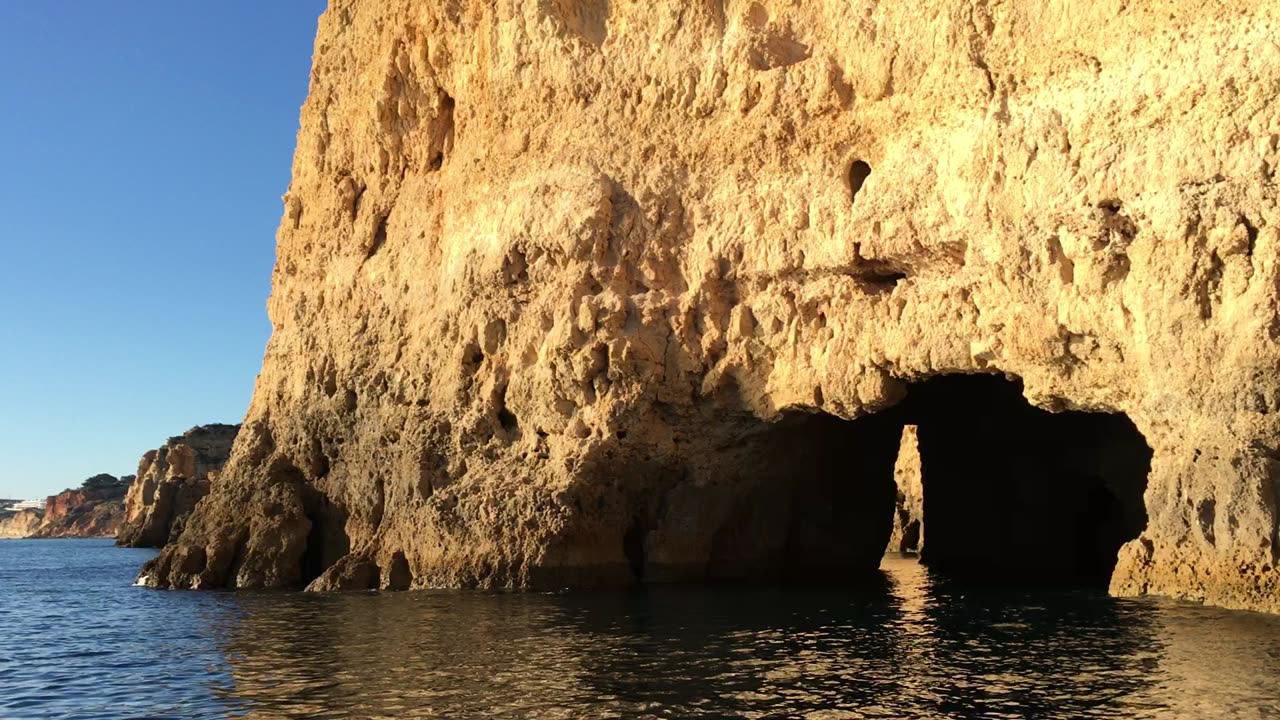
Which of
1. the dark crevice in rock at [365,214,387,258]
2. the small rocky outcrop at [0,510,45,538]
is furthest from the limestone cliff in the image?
the small rocky outcrop at [0,510,45,538]

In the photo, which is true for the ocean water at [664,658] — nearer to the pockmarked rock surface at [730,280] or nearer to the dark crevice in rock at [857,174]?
the pockmarked rock surface at [730,280]

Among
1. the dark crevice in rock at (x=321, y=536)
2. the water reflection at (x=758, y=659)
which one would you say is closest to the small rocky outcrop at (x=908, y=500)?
the dark crevice in rock at (x=321, y=536)

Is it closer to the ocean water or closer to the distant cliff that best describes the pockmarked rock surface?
the ocean water

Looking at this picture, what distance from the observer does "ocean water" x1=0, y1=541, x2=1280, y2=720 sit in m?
8.83

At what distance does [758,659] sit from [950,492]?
15.1 metres

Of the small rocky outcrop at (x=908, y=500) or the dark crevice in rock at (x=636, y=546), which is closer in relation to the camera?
the dark crevice in rock at (x=636, y=546)

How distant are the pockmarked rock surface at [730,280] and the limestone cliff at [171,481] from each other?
32.2 m

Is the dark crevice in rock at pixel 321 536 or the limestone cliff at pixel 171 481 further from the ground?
the limestone cliff at pixel 171 481

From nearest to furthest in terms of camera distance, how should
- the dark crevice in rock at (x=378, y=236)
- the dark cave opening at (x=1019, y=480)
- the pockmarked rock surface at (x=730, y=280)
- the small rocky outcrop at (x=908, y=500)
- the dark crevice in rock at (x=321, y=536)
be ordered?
the pockmarked rock surface at (x=730, y=280), the dark cave opening at (x=1019, y=480), the dark crevice in rock at (x=321, y=536), the dark crevice in rock at (x=378, y=236), the small rocky outcrop at (x=908, y=500)

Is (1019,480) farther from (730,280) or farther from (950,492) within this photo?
(730,280)

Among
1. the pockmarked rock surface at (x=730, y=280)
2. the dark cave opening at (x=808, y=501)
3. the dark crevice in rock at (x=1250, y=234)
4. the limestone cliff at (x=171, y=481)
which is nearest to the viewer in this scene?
the dark crevice in rock at (x=1250, y=234)

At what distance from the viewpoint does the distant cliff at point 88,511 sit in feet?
336

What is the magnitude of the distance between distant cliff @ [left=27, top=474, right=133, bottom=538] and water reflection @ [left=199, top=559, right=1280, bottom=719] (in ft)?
310

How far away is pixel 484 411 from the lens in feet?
63.8
